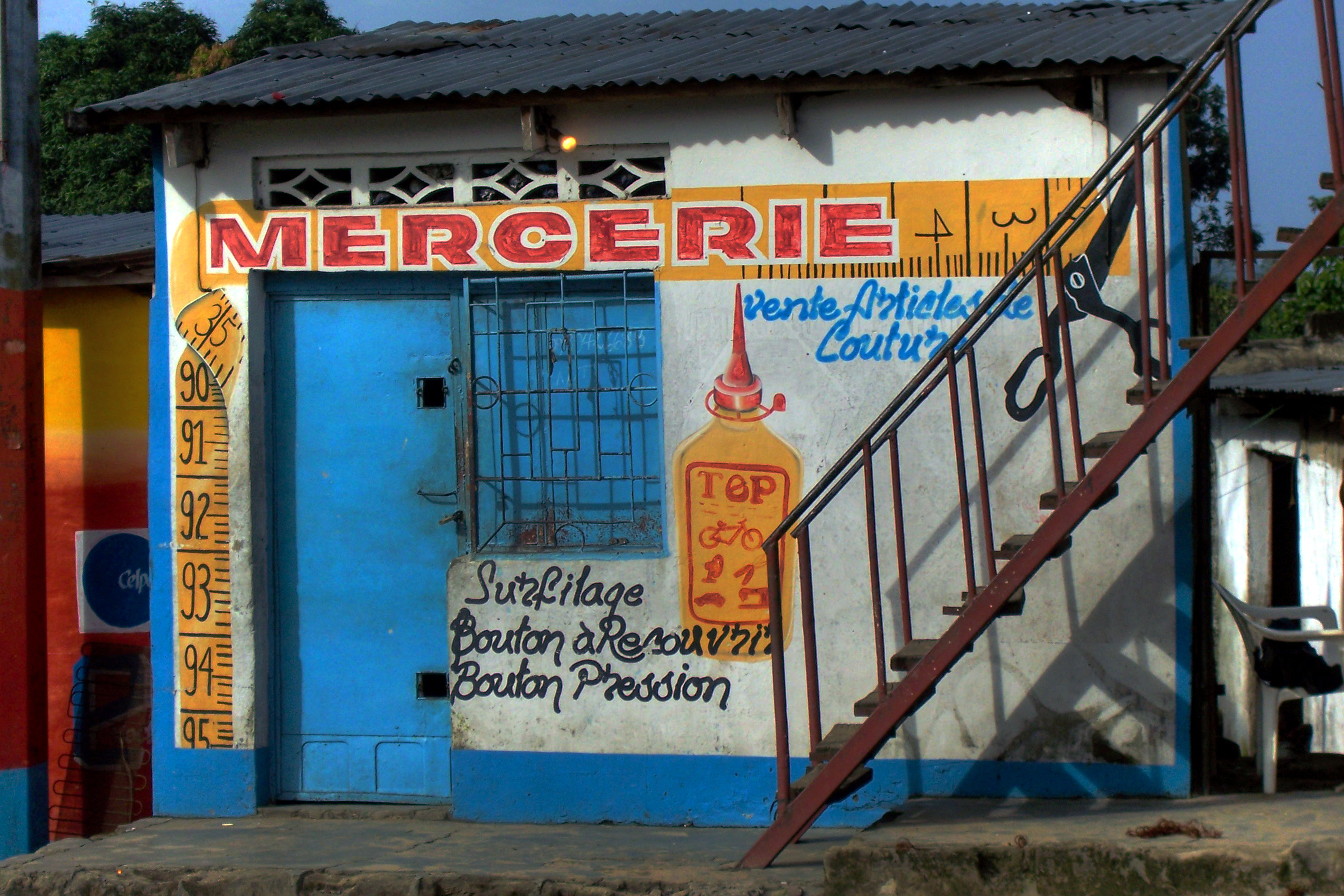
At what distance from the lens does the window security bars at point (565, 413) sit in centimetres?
525

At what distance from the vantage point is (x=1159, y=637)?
4.82 meters

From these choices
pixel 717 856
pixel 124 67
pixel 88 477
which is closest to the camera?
pixel 717 856

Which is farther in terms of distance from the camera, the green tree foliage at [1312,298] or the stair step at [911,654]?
the green tree foliage at [1312,298]

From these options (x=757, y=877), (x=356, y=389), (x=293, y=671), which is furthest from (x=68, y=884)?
(x=757, y=877)

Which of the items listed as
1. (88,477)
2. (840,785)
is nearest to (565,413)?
(840,785)

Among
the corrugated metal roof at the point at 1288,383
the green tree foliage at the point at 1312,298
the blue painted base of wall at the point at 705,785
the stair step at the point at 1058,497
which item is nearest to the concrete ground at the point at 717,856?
the blue painted base of wall at the point at 705,785

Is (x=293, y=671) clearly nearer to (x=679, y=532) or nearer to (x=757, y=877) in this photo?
(x=679, y=532)

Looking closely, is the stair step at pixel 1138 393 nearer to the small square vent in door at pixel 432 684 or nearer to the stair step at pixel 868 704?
the stair step at pixel 868 704

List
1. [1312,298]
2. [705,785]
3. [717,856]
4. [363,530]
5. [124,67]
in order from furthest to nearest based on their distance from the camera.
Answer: [124,67] < [1312,298] < [363,530] < [705,785] < [717,856]

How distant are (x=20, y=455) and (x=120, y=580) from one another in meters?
1.19

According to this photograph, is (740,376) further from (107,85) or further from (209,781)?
(107,85)

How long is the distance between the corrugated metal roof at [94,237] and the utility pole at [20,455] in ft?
1.74

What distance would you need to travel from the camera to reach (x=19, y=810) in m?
5.34

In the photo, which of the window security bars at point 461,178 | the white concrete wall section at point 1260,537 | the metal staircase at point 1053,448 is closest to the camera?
the metal staircase at point 1053,448
